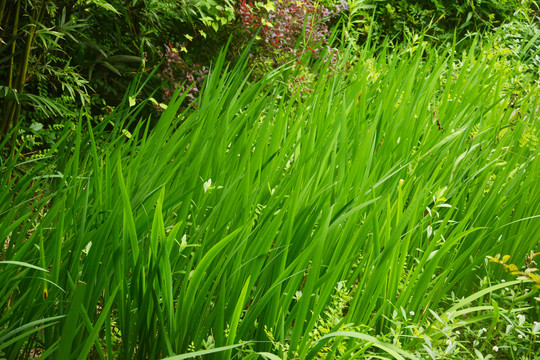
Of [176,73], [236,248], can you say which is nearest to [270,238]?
[236,248]

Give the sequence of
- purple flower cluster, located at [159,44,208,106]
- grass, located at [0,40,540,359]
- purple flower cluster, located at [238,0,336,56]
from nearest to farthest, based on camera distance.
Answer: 1. grass, located at [0,40,540,359]
2. purple flower cluster, located at [159,44,208,106]
3. purple flower cluster, located at [238,0,336,56]

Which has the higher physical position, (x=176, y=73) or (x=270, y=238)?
(x=270, y=238)

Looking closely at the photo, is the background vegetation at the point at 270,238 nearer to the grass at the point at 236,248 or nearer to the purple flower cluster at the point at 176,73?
the grass at the point at 236,248

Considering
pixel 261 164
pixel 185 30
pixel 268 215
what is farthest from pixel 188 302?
pixel 185 30

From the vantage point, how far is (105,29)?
3.32m

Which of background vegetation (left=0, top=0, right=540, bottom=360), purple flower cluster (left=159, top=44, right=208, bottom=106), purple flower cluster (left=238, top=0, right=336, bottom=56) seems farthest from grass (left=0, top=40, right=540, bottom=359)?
purple flower cluster (left=238, top=0, right=336, bottom=56)

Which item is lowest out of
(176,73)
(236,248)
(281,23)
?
(176,73)

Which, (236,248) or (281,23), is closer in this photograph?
(236,248)

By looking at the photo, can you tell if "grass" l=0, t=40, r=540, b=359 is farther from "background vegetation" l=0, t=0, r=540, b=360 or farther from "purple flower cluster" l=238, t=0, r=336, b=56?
"purple flower cluster" l=238, t=0, r=336, b=56

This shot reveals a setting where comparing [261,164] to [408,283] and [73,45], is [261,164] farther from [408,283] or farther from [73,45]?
[73,45]

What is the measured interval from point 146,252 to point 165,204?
13cm

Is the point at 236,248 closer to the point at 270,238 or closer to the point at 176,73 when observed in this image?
the point at 270,238

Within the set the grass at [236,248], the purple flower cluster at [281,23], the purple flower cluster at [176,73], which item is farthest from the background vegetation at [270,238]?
the purple flower cluster at [281,23]


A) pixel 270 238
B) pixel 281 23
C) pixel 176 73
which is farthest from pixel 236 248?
pixel 281 23
